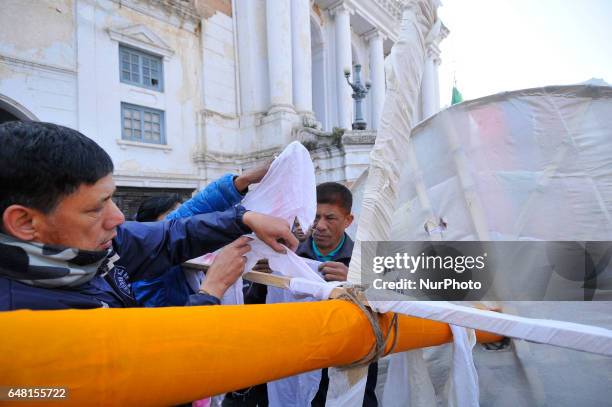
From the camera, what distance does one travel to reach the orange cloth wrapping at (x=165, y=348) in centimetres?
58

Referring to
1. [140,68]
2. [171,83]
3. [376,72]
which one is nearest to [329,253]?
[140,68]

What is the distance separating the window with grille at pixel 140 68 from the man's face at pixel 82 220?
35.5 feet

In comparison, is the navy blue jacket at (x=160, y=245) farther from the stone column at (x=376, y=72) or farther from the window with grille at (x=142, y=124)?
the stone column at (x=376, y=72)

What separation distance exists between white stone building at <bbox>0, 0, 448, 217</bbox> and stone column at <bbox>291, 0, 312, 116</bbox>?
0.04 metres

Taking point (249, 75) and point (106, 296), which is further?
point (249, 75)

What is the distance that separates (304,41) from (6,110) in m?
9.54

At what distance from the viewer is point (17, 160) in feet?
2.72

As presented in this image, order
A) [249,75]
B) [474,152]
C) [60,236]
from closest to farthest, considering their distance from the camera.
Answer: [60,236] → [474,152] → [249,75]

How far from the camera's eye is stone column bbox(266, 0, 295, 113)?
12734 millimetres

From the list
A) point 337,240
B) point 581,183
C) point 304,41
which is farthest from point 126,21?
point 581,183

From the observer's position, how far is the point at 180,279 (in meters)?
1.77

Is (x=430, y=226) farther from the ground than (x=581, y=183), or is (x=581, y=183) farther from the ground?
(x=581, y=183)

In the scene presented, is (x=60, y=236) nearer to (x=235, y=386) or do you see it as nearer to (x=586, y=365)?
(x=235, y=386)

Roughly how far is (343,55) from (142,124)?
973 centimetres
